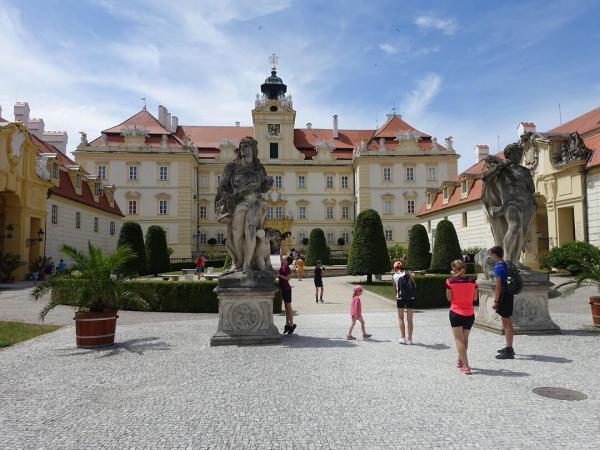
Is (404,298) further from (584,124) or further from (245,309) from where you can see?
(584,124)

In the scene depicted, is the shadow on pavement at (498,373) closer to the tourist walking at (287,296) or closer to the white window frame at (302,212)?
the tourist walking at (287,296)

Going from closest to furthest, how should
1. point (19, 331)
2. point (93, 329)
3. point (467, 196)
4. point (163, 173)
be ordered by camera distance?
1. point (93, 329)
2. point (19, 331)
3. point (467, 196)
4. point (163, 173)

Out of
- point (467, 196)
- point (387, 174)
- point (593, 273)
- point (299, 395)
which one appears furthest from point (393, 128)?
point (299, 395)

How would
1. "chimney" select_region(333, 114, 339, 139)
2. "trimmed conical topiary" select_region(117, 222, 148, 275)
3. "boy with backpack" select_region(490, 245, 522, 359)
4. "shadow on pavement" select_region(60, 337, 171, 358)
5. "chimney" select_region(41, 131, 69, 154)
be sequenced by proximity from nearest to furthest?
"boy with backpack" select_region(490, 245, 522, 359)
"shadow on pavement" select_region(60, 337, 171, 358)
"trimmed conical topiary" select_region(117, 222, 148, 275)
"chimney" select_region(41, 131, 69, 154)
"chimney" select_region(333, 114, 339, 139)

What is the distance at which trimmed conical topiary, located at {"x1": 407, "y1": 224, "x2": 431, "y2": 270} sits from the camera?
23375 mm

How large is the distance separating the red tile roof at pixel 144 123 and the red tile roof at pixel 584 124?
3791 cm

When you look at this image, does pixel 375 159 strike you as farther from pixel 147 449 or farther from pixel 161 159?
pixel 147 449

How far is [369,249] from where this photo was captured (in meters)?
20.1

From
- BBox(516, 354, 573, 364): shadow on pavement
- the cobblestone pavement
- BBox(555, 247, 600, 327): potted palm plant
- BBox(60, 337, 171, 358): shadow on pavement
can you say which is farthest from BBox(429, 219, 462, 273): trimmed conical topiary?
BBox(60, 337, 171, 358): shadow on pavement

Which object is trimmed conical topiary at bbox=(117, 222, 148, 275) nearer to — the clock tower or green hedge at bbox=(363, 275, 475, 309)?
green hedge at bbox=(363, 275, 475, 309)

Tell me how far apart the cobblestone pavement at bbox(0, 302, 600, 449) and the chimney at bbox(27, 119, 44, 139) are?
1235 inches

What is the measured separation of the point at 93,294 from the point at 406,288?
19.1 ft

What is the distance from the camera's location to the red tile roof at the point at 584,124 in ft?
70.6

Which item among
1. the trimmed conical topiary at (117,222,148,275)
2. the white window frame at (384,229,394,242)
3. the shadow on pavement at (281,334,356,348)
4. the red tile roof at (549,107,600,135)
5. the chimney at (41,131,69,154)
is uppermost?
the chimney at (41,131,69,154)
